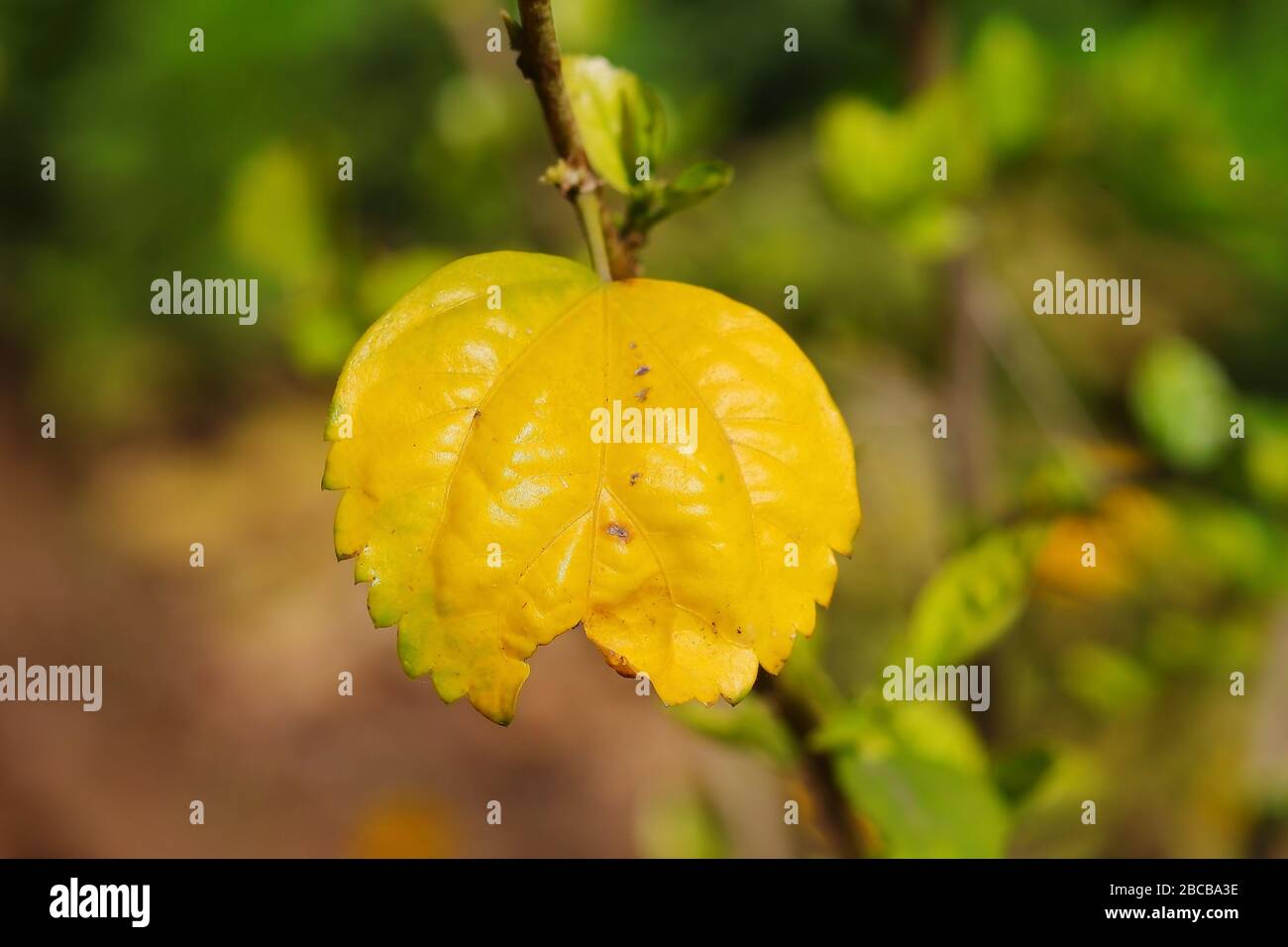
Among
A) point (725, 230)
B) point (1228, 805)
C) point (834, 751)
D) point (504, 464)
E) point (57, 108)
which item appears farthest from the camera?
point (57, 108)

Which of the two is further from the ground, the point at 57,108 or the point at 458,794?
the point at 57,108

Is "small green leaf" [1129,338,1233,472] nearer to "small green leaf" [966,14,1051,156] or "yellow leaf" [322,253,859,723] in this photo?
"small green leaf" [966,14,1051,156]

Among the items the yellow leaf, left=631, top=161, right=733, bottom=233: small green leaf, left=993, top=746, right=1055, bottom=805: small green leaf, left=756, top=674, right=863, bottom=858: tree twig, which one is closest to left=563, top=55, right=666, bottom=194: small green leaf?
left=631, top=161, right=733, bottom=233: small green leaf

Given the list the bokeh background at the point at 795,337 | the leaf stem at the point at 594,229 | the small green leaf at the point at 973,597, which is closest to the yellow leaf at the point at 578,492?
the leaf stem at the point at 594,229

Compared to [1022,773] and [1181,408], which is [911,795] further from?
[1181,408]

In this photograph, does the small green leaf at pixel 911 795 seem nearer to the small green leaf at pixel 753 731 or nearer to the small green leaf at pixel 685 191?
the small green leaf at pixel 753 731

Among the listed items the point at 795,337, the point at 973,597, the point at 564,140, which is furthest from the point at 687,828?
the point at 564,140

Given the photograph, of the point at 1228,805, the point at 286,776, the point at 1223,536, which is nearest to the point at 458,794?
the point at 286,776

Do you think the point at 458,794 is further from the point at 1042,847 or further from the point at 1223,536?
the point at 1223,536
